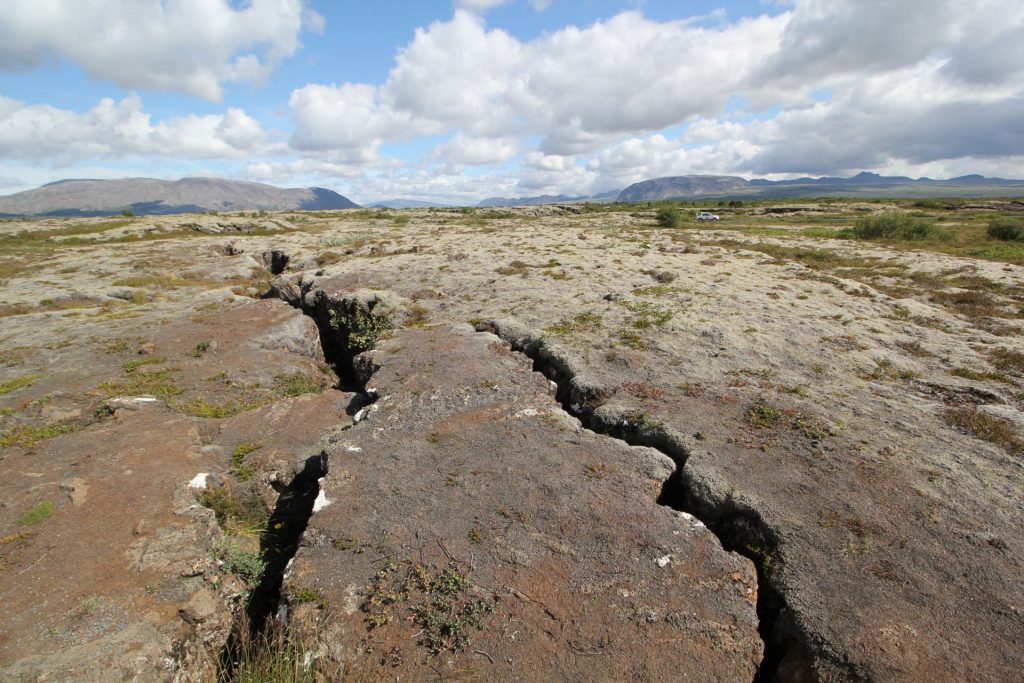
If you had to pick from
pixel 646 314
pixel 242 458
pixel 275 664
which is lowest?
pixel 242 458

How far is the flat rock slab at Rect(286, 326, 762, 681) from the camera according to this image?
7.27 m

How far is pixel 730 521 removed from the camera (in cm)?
998

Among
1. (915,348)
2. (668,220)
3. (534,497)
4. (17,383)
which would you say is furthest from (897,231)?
(17,383)

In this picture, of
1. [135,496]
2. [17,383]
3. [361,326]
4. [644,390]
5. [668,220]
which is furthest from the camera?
[668,220]

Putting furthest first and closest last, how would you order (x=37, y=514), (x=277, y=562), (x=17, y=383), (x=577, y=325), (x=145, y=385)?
(x=577, y=325)
(x=17, y=383)
(x=145, y=385)
(x=277, y=562)
(x=37, y=514)

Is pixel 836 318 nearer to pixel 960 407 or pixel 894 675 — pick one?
pixel 960 407

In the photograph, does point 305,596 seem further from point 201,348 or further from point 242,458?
point 201,348

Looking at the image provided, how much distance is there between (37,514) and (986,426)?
24.0m

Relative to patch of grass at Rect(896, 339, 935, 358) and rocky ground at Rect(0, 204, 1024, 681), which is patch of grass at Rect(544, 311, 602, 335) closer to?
rocky ground at Rect(0, 204, 1024, 681)

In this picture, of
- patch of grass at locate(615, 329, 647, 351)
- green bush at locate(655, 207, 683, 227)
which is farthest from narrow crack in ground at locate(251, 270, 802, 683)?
green bush at locate(655, 207, 683, 227)

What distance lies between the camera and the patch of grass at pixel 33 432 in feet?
45.9

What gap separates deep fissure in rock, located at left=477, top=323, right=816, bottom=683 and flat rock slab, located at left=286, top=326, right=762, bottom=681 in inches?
14.1

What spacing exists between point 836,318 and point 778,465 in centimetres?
1483

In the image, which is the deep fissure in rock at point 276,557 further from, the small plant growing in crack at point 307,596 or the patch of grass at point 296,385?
the patch of grass at point 296,385
